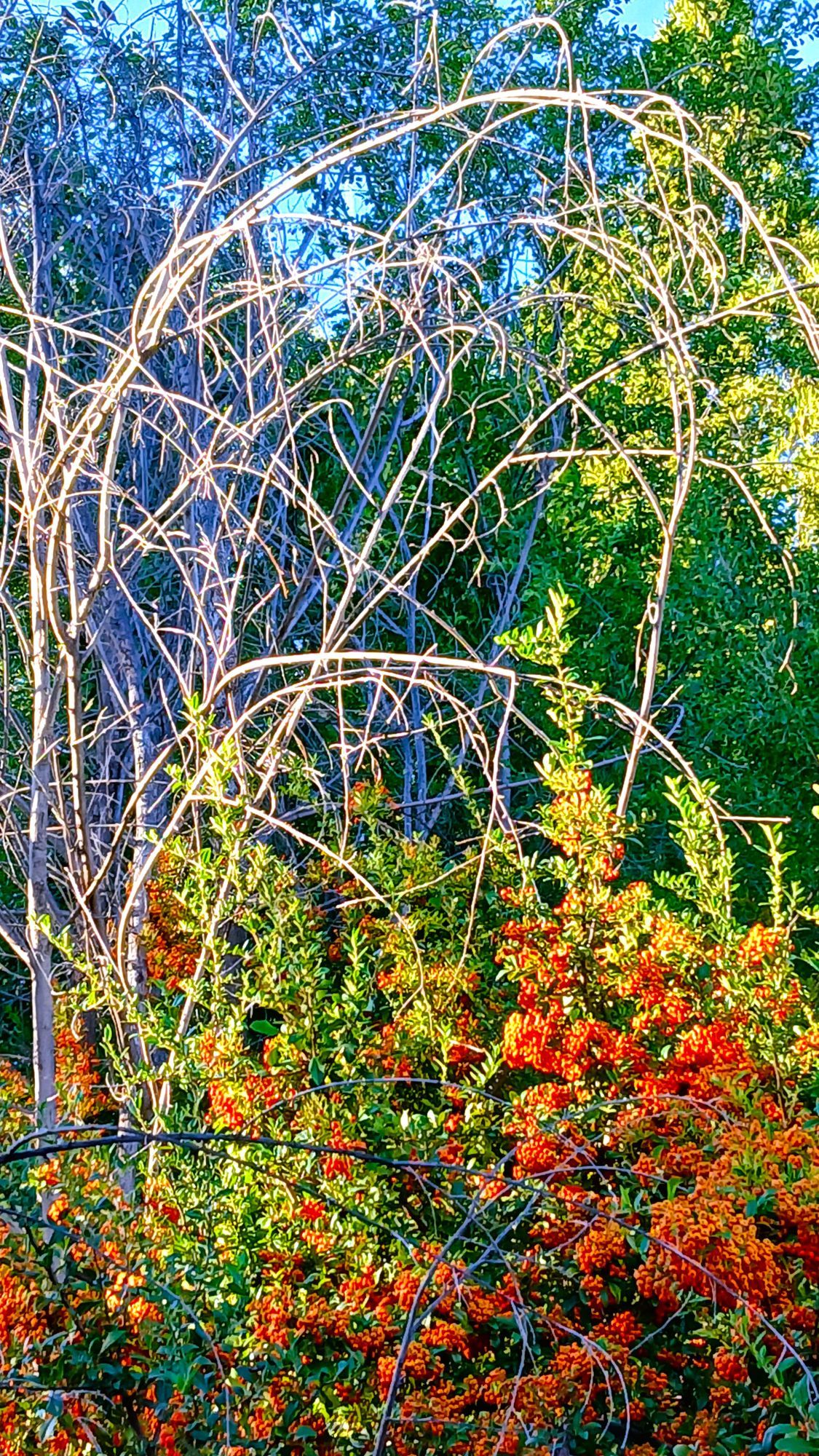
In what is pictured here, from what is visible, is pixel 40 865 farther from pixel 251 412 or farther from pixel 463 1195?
pixel 463 1195

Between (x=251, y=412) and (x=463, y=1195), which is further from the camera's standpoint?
(x=251, y=412)

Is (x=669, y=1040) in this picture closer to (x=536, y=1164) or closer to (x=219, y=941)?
(x=536, y=1164)

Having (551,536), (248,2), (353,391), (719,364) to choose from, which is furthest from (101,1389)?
(719,364)

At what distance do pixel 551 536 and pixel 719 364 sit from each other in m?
1.52

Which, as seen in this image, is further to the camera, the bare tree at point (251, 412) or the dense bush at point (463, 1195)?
the bare tree at point (251, 412)

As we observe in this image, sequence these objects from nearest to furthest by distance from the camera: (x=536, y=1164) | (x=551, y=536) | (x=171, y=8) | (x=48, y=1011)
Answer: (x=536, y=1164) < (x=48, y=1011) < (x=171, y=8) < (x=551, y=536)

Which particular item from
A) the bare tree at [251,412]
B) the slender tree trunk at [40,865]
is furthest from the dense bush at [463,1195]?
the bare tree at [251,412]

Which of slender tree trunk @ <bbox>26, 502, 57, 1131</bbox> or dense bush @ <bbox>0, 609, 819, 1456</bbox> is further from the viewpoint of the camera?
slender tree trunk @ <bbox>26, 502, 57, 1131</bbox>

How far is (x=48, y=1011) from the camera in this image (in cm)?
262

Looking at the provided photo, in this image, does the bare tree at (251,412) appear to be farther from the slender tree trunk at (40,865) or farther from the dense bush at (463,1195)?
the dense bush at (463,1195)

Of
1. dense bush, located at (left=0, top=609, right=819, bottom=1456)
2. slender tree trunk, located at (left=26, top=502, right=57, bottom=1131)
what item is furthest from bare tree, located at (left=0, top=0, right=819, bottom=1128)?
dense bush, located at (left=0, top=609, right=819, bottom=1456)

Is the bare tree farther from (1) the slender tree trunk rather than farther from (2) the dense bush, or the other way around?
(2) the dense bush

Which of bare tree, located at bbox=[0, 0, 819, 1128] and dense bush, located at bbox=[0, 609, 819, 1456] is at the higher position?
bare tree, located at bbox=[0, 0, 819, 1128]

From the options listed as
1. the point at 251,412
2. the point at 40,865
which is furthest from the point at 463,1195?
the point at 251,412
